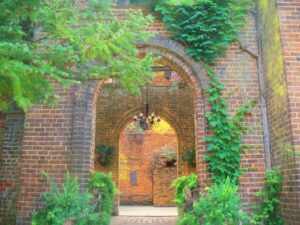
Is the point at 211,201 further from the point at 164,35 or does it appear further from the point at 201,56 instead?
the point at 164,35

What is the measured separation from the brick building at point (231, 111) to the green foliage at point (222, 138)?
0.16 m

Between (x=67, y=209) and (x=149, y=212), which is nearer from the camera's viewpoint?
(x=67, y=209)

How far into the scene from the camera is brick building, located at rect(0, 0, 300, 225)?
528 centimetres

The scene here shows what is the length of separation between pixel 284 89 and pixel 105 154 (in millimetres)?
7493

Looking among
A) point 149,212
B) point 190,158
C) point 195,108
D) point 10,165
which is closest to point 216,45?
point 195,108

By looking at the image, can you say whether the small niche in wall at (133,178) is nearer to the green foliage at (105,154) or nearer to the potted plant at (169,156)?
the potted plant at (169,156)

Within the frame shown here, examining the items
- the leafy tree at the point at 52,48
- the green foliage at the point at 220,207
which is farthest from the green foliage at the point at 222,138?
the leafy tree at the point at 52,48

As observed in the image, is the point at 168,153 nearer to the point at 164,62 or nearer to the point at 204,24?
the point at 164,62

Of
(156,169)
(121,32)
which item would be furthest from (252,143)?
(156,169)

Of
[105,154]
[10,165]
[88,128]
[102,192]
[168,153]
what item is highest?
[168,153]

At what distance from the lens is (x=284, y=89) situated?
17.3ft

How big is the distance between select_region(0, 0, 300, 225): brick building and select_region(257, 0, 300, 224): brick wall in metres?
0.02

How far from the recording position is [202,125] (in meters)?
6.01

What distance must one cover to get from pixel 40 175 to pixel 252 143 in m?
3.98
